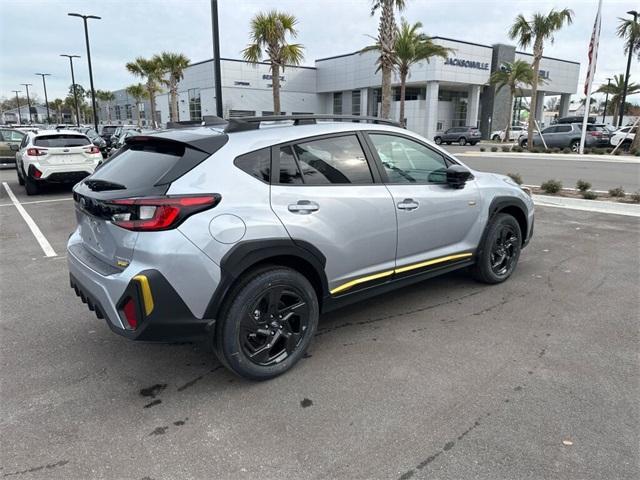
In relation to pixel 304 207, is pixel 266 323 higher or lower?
lower

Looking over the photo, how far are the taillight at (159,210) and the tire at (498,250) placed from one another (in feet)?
9.83

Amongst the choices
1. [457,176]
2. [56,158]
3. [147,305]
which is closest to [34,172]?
[56,158]

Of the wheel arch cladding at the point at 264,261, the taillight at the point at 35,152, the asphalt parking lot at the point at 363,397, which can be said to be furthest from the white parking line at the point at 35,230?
the wheel arch cladding at the point at 264,261

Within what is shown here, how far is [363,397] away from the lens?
2.99 metres

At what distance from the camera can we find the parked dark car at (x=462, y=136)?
37.4 metres

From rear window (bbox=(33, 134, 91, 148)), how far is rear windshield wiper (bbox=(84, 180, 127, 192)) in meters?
9.47

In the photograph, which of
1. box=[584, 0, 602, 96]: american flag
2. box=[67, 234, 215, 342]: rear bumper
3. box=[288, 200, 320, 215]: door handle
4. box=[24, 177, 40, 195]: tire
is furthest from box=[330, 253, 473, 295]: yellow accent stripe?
box=[584, 0, 602, 96]: american flag

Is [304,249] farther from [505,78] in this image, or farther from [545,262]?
[505,78]

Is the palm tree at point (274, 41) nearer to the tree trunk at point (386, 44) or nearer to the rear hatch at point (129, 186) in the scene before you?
the tree trunk at point (386, 44)

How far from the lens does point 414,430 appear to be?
2664mm

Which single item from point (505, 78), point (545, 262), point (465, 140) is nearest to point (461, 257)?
point (545, 262)

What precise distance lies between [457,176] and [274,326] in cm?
209

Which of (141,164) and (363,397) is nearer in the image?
(363,397)

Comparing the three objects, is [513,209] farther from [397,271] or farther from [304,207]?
[304,207]
